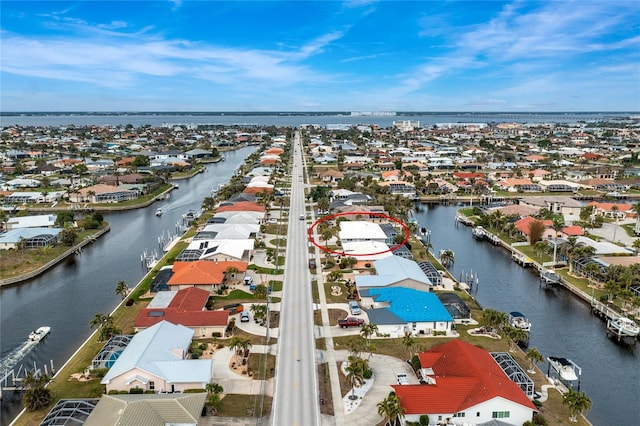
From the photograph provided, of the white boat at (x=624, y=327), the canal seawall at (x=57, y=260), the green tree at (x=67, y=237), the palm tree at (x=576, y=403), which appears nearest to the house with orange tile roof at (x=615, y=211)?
the white boat at (x=624, y=327)

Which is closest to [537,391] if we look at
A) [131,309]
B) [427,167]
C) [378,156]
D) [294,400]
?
[294,400]

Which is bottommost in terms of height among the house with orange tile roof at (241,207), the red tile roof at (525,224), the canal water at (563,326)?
the canal water at (563,326)

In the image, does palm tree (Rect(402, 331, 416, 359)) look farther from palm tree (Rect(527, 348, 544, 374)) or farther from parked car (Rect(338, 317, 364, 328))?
palm tree (Rect(527, 348, 544, 374))

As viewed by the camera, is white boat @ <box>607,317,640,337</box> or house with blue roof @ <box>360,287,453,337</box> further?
white boat @ <box>607,317,640,337</box>

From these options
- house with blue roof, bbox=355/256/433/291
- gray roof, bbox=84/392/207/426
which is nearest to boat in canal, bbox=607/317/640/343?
house with blue roof, bbox=355/256/433/291

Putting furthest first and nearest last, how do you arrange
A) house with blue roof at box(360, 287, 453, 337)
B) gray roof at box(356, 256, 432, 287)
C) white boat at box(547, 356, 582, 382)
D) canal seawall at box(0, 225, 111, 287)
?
canal seawall at box(0, 225, 111, 287) < gray roof at box(356, 256, 432, 287) < house with blue roof at box(360, 287, 453, 337) < white boat at box(547, 356, 582, 382)

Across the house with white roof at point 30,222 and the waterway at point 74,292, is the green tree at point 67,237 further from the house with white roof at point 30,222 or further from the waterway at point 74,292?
the house with white roof at point 30,222

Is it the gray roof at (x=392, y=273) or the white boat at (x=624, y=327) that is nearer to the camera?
the white boat at (x=624, y=327)
